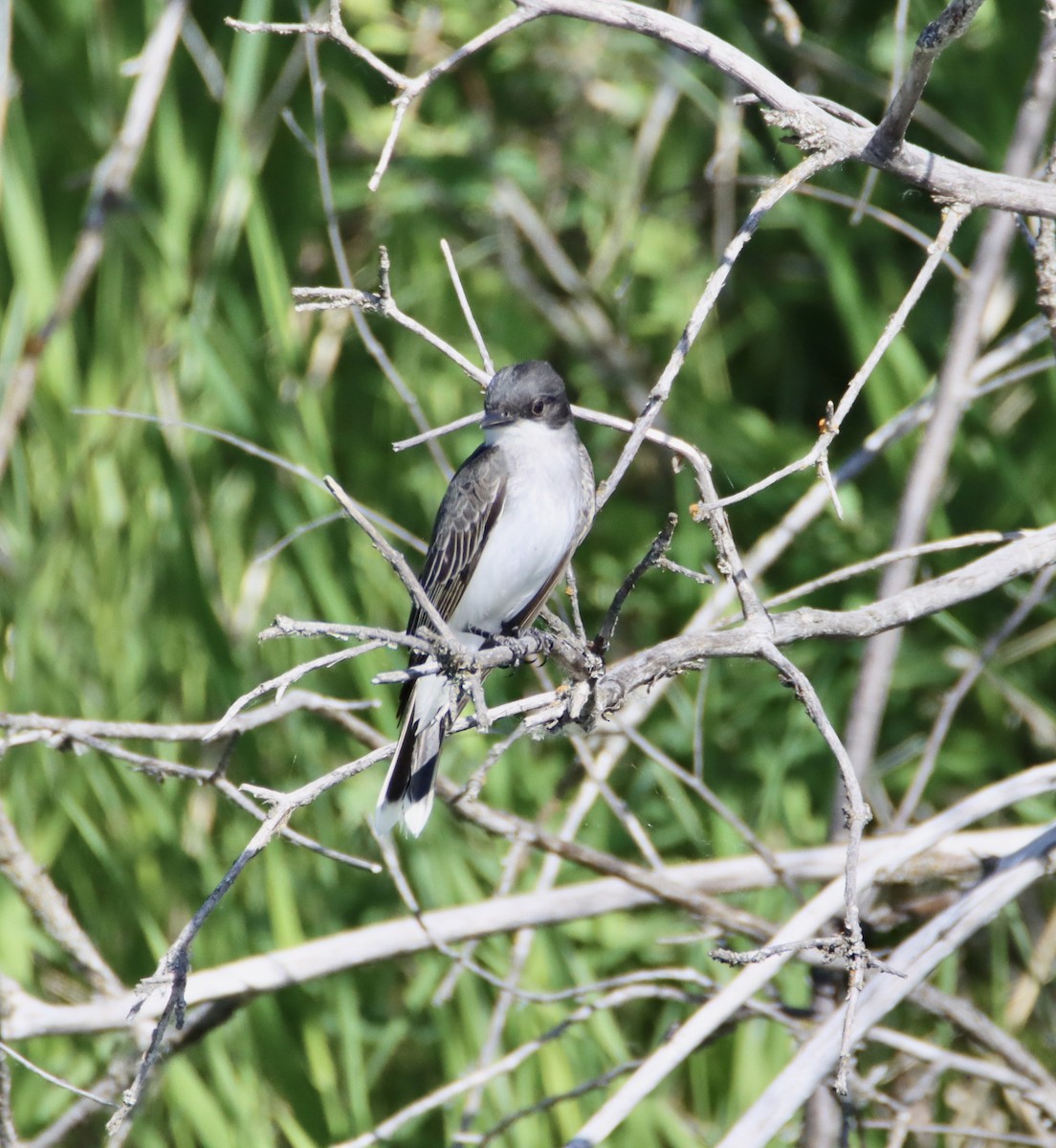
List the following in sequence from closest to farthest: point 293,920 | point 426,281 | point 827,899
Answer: point 827,899
point 293,920
point 426,281

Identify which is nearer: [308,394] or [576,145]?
[308,394]

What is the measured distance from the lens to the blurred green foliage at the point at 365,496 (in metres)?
3.99

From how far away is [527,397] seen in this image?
3748mm

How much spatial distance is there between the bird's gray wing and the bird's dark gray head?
21 cm

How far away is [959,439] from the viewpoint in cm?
445

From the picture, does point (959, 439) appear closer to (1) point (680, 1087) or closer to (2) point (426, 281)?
(2) point (426, 281)

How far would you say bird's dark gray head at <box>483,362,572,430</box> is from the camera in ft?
11.9

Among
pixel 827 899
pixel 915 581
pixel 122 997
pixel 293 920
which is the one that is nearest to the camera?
pixel 827 899

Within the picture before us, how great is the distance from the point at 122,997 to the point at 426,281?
2.75 meters

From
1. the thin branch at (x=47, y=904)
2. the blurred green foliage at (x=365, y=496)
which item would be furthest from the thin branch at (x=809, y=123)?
the thin branch at (x=47, y=904)

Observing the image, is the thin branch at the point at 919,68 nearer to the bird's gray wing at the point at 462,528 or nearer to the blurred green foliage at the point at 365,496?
the blurred green foliage at the point at 365,496

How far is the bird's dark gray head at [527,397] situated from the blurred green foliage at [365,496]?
49 centimetres

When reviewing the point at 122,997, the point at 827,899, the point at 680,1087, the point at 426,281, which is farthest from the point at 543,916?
the point at 426,281

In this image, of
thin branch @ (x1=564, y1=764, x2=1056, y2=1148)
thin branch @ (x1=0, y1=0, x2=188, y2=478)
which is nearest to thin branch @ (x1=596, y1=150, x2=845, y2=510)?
thin branch @ (x1=564, y1=764, x2=1056, y2=1148)
